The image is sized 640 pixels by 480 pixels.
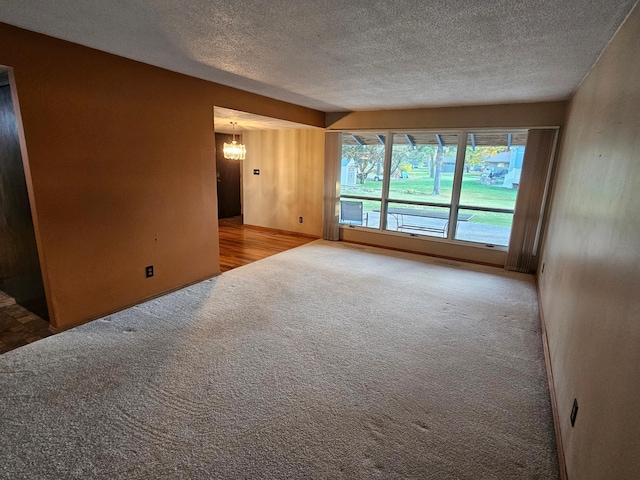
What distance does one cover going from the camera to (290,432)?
1.81 m

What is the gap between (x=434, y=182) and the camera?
5410 mm

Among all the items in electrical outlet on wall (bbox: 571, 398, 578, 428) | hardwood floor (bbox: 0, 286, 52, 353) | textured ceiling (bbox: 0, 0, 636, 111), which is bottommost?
hardwood floor (bbox: 0, 286, 52, 353)

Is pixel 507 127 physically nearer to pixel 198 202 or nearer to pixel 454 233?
pixel 454 233

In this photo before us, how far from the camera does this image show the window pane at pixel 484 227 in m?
4.98

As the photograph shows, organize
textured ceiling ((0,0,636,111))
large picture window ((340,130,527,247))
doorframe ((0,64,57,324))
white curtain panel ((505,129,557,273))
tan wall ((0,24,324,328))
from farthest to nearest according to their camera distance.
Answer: large picture window ((340,130,527,247)) < white curtain panel ((505,129,557,273)) < tan wall ((0,24,324,328)) < doorframe ((0,64,57,324)) < textured ceiling ((0,0,636,111))

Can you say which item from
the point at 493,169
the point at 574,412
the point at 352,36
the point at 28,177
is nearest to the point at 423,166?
the point at 493,169

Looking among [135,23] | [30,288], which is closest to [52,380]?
[30,288]

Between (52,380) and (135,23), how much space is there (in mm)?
2459

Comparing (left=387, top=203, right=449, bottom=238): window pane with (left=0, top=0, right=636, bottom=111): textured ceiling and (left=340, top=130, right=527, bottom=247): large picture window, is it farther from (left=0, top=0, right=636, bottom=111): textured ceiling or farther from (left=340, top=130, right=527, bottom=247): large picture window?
(left=0, top=0, right=636, bottom=111): textured ceiling

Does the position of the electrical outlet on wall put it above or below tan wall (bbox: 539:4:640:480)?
below

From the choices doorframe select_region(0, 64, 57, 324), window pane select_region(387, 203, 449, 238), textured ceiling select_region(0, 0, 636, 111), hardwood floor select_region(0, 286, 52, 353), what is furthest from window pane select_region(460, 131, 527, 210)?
hardwood floor select_region(0, 286, 52, 353)

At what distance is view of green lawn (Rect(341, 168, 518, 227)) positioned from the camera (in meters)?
4.92

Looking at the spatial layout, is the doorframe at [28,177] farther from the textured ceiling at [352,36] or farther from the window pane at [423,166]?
the window pane at [423,166]

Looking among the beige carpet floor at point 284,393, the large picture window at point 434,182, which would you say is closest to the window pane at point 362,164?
the large picture window at point 434,182
